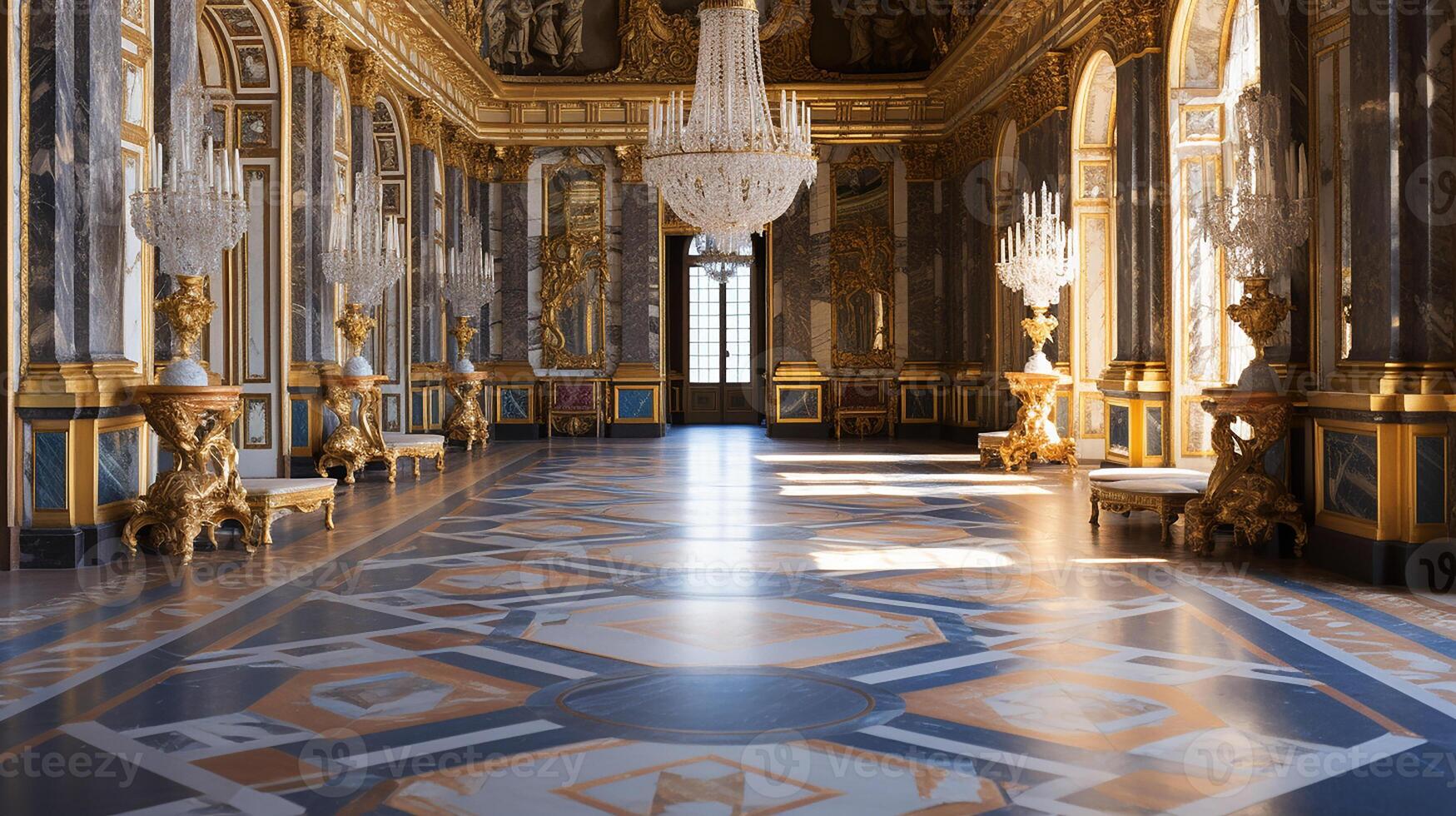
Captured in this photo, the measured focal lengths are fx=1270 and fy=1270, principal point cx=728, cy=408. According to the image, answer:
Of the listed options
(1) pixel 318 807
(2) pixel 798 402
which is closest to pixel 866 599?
(1) pixel 318 807

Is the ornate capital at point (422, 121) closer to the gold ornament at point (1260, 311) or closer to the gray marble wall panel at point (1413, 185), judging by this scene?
the gold ornament at point (1260, 311)

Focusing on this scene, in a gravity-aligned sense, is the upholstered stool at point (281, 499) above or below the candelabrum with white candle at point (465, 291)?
below

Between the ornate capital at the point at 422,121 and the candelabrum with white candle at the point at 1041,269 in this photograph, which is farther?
the ornate capital at the point at 422,121

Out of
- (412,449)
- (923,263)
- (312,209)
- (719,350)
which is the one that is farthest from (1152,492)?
(719,350)

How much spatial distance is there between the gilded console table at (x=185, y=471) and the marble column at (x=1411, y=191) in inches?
245

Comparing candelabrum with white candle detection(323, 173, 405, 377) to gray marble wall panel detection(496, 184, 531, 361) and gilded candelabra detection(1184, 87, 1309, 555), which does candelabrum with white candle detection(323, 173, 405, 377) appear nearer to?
gilded candelabra detection(1184, 87, 1309, 555)

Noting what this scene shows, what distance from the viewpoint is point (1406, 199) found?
6.38 m

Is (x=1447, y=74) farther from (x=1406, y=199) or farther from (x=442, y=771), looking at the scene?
(x=442, y=771)

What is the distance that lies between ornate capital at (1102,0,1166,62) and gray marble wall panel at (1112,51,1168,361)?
0.11 metres

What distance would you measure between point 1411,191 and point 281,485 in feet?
21.7

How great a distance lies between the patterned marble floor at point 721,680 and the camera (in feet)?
10.4

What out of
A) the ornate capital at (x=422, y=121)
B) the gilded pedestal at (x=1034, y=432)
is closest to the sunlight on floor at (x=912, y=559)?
the gilded pedestal at (x=1034, y=432)

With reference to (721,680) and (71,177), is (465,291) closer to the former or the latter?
(71,177)

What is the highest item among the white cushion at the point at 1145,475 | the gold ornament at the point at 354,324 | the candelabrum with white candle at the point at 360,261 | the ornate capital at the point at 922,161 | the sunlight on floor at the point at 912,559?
the ornate capital at the point at 922,161
